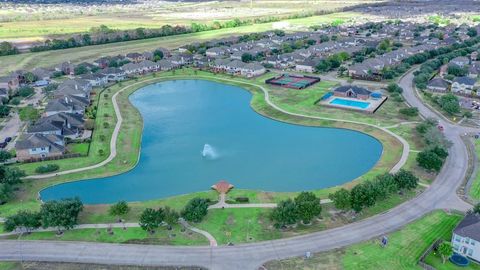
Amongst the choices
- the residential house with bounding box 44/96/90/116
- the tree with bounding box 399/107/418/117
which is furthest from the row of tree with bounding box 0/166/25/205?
the tree with bounding box 399/107/418/117

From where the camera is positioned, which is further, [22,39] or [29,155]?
[22,39]

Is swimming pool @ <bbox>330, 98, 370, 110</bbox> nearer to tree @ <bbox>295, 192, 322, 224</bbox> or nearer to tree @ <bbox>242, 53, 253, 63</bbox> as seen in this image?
tree @ <bbox>242, 53, 253, 63</bbox>

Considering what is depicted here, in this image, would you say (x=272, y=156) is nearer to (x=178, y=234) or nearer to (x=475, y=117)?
(x=178, y=234)

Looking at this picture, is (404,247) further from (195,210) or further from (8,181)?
(8,181)

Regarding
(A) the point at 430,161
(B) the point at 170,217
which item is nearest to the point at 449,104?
(A) the point at 430,161

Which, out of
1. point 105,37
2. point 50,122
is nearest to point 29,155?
point 50,122

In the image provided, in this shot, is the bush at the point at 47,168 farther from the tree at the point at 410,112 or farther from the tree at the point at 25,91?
the tree at the point at 410,112
